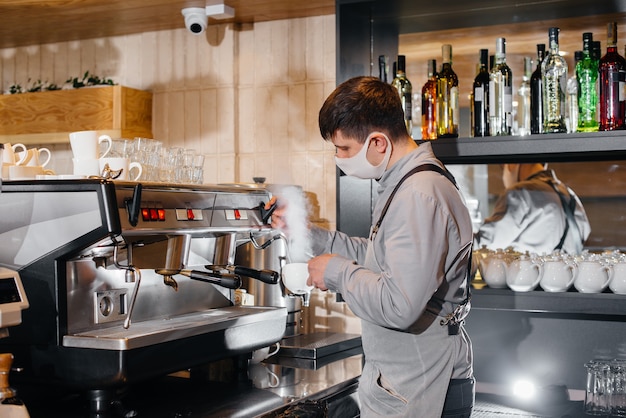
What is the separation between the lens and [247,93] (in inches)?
136

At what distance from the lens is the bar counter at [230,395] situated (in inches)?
80.6

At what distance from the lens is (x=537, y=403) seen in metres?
2.75

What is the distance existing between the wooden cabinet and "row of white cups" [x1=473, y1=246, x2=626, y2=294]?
5.44 feet

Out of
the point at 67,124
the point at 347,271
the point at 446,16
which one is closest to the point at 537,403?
the point at 347,271

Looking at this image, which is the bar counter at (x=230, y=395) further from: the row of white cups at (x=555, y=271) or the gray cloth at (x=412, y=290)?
the row of white cups at (x=555, y=271)

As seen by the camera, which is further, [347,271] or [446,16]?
[446,16]

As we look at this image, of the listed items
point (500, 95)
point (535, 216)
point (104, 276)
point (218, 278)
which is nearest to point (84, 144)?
point (104, 276)

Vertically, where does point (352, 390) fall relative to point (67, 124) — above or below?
below

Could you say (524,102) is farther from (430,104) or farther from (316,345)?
(316,345)

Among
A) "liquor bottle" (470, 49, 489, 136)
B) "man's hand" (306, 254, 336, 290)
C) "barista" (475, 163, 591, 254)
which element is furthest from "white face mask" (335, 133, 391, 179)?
"barista" (475, 163, 591, 254)

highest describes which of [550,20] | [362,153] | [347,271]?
[550,20]

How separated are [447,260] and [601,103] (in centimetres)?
101

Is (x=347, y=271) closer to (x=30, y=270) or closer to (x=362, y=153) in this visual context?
(x=362, y=153)

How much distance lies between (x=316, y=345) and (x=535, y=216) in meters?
0.92
